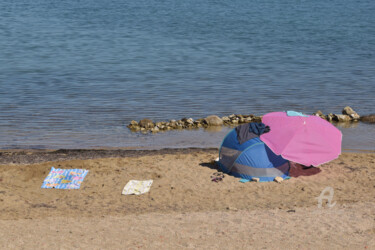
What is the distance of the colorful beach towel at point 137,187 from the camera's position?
14.3 metres

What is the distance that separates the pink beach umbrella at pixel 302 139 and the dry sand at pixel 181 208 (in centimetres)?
62

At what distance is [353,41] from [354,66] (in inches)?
405

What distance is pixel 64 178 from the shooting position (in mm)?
15156

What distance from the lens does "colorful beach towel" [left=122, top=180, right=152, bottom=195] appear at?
14.3 metres

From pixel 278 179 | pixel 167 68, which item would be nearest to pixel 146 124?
pixel 278 179

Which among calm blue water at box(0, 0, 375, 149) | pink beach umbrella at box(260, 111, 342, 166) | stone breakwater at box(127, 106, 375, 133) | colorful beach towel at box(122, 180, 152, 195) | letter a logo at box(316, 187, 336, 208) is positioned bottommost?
calm blue water at box(0, 0, 375, 149)

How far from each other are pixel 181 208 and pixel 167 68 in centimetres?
2248

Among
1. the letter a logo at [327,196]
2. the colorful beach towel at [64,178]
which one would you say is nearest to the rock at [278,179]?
the letter a logo at [327,196]

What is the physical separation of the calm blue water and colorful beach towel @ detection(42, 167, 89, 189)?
4.42 meters

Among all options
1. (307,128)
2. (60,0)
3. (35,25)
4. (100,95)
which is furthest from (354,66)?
(60,0)

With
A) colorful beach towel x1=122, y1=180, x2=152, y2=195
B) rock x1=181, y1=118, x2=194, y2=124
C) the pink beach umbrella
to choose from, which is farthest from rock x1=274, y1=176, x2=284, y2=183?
rock x1=181, y1=118, x2=194, y2=124

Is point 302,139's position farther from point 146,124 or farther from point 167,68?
point 167,68

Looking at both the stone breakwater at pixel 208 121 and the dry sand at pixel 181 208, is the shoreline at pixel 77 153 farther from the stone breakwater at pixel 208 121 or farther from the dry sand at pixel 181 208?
the stone breakwater at pixel 208 121

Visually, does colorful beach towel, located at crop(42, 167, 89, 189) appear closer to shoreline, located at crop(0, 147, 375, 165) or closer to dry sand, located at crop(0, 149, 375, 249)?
dry sand, located at crop(0, 149, 375, 249)
